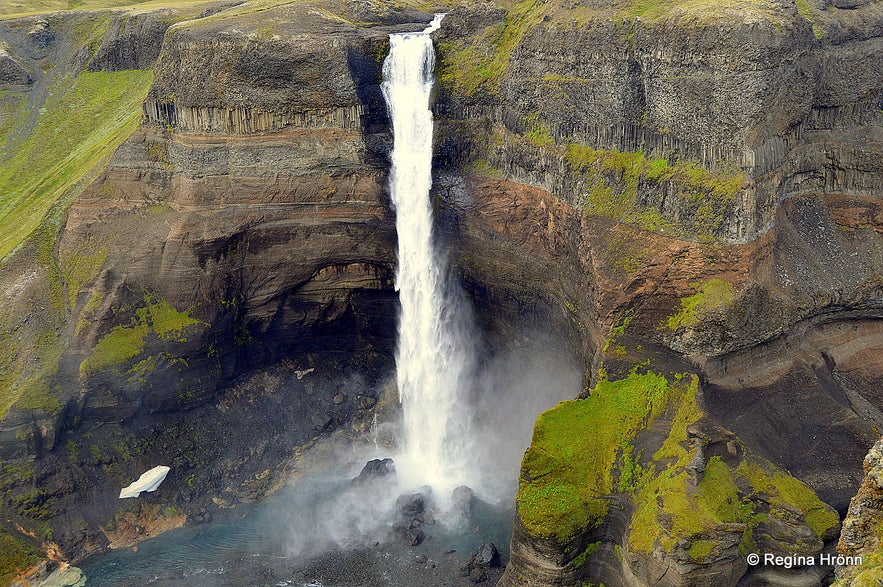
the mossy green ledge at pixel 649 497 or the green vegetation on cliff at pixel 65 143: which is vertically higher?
the green vegetation on cliff at pixel 65 143

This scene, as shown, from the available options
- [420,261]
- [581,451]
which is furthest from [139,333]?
[581,451]

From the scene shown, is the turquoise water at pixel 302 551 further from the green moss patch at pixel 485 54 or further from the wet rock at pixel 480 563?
the green moss patch at pixel 485 54

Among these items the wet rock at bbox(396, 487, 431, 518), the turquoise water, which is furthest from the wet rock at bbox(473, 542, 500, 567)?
the wet rock at bbox(396, 487, 431, 518)

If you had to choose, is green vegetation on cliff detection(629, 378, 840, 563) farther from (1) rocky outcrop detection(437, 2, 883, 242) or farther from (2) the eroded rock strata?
(1) rocky outcrop detection(437, 2, 883, 242)

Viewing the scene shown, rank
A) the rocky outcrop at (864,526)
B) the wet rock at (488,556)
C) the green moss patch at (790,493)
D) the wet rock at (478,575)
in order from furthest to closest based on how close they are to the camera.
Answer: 1. the wet rock at (488,556)
2. the wet rock at (478,575)
3. the green moss patch at (790,493)
4. the rocky outcrop at (864,526)

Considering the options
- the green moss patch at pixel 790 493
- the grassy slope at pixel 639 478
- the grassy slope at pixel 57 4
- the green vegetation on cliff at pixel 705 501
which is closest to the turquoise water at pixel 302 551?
the grassy slope at pixel 639 478

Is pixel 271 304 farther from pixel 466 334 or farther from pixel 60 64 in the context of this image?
pixel 60 64
